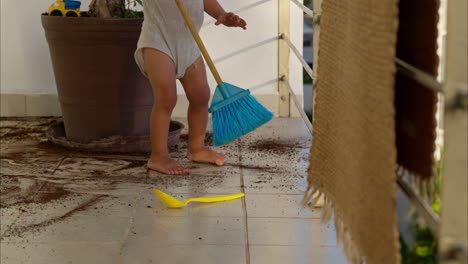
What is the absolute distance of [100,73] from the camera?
2.59 metres

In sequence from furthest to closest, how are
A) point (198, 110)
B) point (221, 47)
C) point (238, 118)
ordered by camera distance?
1. point (221, 47)
2. point (198, 110)
3. point (238, 118)

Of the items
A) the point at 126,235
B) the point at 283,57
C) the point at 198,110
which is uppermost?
the point at 283,57

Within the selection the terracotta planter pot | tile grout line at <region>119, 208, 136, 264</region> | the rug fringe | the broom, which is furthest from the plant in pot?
the rug fringe

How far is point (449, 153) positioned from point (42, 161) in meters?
2.02

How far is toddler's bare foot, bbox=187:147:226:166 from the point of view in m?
2.45

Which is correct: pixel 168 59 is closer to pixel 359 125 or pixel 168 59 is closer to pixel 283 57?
pixel 283 57

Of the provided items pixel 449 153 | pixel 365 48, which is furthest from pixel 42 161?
pixel 449 153

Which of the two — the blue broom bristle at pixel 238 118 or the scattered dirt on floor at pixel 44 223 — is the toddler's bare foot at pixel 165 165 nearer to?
the blue broom bristle at pixel 238 118

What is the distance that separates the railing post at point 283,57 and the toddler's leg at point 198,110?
28.2 inches

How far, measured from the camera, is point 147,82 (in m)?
2.62

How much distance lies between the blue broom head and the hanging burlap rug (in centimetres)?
108

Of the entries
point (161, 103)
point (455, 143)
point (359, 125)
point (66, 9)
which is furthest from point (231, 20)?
point (455, 143)

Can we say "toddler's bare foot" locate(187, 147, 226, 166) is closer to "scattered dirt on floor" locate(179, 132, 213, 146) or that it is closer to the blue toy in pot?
"scattered dirt on floor" locate(179, 132, 213, 146)

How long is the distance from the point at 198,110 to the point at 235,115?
0.80 feet
